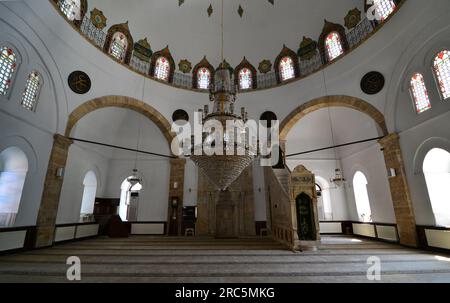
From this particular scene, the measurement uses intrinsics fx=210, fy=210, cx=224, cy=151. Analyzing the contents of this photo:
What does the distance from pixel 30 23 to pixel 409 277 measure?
397 inches

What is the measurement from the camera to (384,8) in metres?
6.93

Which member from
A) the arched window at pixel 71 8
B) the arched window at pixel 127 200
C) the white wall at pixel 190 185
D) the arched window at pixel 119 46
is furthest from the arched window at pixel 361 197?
the arched window at pixel 71 8

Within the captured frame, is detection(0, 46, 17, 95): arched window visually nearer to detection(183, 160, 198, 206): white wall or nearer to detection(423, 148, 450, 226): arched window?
detection(183, 160, 198, 206): white wall

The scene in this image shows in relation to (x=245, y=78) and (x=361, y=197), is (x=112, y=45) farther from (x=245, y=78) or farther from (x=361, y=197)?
(x=361, y=197)

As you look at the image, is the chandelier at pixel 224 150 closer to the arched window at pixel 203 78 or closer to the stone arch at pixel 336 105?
the stone arch at pixel 336 105

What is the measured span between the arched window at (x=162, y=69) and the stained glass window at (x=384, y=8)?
8.51 m

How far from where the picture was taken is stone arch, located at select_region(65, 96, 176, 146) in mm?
7113

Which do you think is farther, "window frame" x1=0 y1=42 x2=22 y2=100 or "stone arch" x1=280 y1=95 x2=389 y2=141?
"stone arch" x1=280 y1=95 x2=389 y2=141

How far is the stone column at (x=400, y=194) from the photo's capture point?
6.06 metres

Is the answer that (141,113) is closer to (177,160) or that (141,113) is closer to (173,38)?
(177,160)

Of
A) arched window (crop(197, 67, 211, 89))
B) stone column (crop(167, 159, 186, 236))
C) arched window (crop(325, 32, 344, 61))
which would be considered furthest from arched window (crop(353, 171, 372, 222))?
arched window (crop(197, 67, 211, 89))

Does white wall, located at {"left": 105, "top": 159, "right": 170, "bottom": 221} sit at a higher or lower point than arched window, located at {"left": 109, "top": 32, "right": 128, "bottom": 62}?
lower

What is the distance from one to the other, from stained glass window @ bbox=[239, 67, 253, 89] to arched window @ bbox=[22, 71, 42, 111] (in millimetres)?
7640

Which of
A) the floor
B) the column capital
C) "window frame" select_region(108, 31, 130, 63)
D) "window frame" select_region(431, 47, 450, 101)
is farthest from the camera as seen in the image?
"window frame" select_region(108, 31, 130, 63)
